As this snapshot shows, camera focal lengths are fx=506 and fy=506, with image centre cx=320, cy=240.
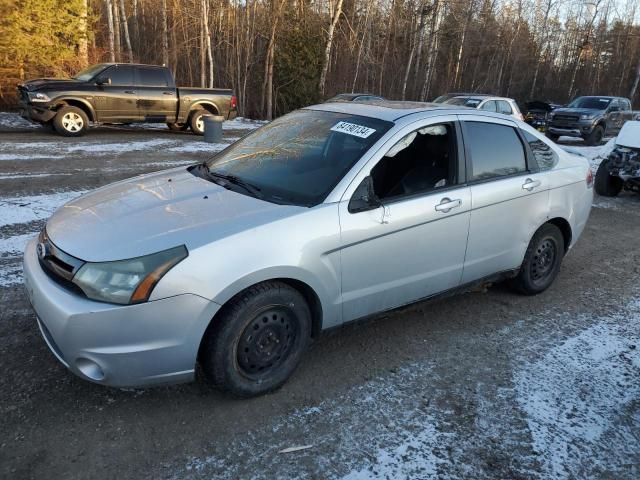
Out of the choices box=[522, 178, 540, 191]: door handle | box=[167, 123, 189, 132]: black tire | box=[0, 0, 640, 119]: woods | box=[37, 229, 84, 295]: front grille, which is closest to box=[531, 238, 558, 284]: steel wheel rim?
box=[522, 178, 540, 191]: door handle

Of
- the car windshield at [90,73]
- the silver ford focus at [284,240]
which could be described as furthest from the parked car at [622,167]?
the car windshield at [90,73]

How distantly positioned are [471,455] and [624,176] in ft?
26.8

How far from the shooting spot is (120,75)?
13609mm

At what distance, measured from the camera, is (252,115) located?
2634 cm

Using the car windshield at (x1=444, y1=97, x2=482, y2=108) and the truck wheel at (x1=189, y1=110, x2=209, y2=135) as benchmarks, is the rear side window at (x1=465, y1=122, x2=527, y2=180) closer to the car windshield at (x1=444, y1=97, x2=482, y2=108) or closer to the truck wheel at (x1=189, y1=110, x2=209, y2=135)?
the car windshield at (x1=444, y1=97, x2=482, y2=108)

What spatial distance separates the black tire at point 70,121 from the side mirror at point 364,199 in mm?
11893

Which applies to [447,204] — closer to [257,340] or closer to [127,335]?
[257,340]

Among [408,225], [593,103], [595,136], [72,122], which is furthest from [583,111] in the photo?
[408,225]

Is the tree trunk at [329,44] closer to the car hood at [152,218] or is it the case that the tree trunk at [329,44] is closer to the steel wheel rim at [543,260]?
the steel wheel rim at [543,260]

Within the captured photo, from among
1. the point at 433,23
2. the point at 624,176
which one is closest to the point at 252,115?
the point at 433,23

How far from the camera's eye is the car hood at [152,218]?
106 inches

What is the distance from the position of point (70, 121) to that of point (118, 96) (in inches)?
55.2

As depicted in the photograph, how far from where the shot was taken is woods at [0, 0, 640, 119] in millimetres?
16781

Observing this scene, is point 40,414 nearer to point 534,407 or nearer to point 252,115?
point 534,407
